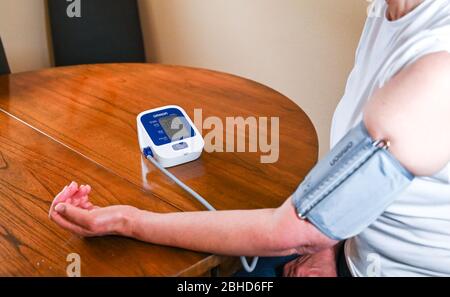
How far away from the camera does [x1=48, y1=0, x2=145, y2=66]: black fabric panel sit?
2.11 m

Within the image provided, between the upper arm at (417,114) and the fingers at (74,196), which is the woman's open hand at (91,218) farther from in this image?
the upper arm at (417,114)

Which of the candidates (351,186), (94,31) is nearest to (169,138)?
(351,186)

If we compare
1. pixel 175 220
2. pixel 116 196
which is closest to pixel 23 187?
pixel 116 196

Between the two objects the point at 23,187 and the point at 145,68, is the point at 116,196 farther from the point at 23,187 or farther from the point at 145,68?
the point at 145,68

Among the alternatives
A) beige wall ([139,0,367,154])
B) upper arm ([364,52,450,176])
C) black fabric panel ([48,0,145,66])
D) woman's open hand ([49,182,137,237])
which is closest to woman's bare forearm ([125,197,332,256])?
woman's open hand ([49,182,137,237])

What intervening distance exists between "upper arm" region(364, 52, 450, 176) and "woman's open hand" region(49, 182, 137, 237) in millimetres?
397

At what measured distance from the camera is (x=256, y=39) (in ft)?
6.50

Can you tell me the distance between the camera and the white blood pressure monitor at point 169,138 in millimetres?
991

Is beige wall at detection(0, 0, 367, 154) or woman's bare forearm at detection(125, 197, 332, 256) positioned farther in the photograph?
beige wall at detection(0, 0, 367, 154)

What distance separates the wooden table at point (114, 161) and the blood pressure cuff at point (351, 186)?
7.3 inches

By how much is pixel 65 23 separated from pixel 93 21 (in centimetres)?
11

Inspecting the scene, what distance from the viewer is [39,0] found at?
6.98 feet

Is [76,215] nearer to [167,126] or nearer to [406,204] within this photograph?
[167,126]

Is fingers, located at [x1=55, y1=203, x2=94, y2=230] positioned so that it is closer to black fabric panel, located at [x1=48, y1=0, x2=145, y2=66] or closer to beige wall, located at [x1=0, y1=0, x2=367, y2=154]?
beige wall, located at [x1=0, y1=0, x2=367, y2=154]
